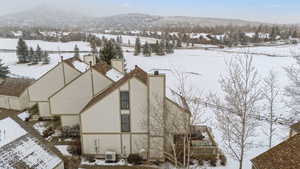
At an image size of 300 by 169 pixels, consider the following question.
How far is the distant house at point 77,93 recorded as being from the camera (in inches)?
768

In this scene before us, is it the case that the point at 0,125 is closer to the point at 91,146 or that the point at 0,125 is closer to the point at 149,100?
the point at 91,146

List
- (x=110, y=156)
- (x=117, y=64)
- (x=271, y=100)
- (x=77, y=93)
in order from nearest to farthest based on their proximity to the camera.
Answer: (x=110, y=156)
(x=271, y=100)
(x=77, y=93)
(x=117, y=64)

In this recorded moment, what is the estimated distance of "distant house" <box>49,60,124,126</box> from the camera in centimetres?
1950

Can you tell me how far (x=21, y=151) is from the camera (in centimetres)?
1113

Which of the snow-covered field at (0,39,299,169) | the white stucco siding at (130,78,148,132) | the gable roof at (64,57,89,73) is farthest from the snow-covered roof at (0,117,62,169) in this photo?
the snow-covered field at (0,39,299,169)

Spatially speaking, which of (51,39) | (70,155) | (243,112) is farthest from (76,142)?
(51,39)

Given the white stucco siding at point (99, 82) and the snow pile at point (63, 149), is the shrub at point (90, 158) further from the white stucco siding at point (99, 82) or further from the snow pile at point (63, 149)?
the white stucco siding at point (99, 82)

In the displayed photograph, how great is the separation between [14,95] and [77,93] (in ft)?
43.0

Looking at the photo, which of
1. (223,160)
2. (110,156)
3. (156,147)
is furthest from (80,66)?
(223,160)

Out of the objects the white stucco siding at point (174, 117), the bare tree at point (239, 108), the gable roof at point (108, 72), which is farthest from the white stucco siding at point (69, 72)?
the bare tree at point (239, 108)

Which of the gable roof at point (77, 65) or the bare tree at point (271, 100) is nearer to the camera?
the bare tree at point (271, 100)

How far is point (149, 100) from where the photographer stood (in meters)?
15.1

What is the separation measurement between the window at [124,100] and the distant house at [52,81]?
891 cm

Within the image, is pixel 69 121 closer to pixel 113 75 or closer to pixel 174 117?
pixel 113 75
